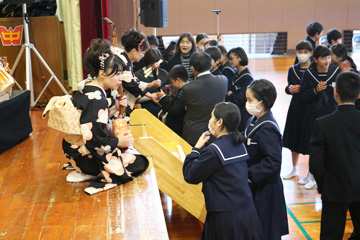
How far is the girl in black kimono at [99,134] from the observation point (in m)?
2.55

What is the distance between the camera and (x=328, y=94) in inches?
163

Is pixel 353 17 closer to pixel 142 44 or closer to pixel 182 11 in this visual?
pixel 182 11

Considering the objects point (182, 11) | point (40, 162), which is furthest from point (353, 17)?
point (40, 162)

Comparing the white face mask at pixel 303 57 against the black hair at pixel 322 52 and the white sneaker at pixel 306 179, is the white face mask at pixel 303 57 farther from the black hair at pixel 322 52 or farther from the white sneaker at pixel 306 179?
the white sneaker at pixel 306 179

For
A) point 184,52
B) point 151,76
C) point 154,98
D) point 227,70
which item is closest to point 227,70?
point 227,70

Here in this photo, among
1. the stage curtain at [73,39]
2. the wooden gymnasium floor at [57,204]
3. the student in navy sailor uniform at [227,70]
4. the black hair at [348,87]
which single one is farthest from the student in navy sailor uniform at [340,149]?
the stage curtain at [73,39]

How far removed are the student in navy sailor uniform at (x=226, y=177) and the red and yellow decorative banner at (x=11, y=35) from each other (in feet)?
12.0

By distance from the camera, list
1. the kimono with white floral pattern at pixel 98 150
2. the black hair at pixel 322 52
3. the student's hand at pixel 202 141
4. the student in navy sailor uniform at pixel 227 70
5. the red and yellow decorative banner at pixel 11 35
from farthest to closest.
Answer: the red and yellow decorative banner at pixel 11 35 → the student in navy sailor uniform at pixel 227 70 → the black hair at pixel 322 52 → the student's hand at pixel 202 141 → the kimono with white floral pattern at pixel 98 150

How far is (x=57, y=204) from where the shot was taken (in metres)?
2.64

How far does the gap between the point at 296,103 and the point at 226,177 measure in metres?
2.14

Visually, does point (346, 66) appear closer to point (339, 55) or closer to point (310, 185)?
point (339, 55)

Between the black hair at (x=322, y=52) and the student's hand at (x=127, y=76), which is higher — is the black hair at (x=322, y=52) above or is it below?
above

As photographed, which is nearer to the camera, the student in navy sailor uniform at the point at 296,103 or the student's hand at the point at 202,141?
the student's hand at the point at 202,141

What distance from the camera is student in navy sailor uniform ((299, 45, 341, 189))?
406cm
